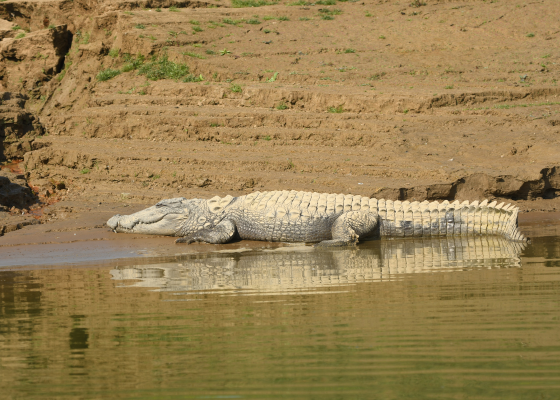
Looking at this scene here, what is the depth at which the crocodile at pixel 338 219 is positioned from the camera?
29.5 feet

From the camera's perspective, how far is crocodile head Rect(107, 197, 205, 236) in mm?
10112

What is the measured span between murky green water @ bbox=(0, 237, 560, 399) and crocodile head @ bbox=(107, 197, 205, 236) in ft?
9.94

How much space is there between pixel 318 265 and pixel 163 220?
12.7 feet

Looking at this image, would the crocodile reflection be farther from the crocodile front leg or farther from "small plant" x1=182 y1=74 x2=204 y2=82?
"small plant" x1=182 y1=74 x2=204 y2=82

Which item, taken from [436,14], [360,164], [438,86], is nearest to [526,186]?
[360,164]

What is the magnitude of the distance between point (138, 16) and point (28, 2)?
5148 mm

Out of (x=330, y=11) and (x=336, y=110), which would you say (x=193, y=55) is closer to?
(x=336, y=110)

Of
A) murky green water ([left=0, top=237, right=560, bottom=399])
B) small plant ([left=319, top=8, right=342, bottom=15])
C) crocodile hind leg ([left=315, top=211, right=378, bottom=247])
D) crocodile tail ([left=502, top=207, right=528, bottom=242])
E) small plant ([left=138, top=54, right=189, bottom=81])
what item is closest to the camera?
murky green water ([left=0, top=237, right=560, bottom=399])

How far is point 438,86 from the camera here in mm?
15781

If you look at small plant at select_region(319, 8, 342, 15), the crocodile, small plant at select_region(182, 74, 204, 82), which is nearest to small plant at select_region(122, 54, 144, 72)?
small plant at select_region(182, 74, 204, 82)

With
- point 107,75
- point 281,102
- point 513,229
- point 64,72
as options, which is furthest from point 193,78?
point 513,229

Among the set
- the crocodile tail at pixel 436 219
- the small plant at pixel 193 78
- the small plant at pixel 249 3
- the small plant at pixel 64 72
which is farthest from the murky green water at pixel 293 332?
the small plant at pixel 249 3

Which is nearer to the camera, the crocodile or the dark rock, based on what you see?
the crocodile

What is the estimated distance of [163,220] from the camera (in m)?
10.2
